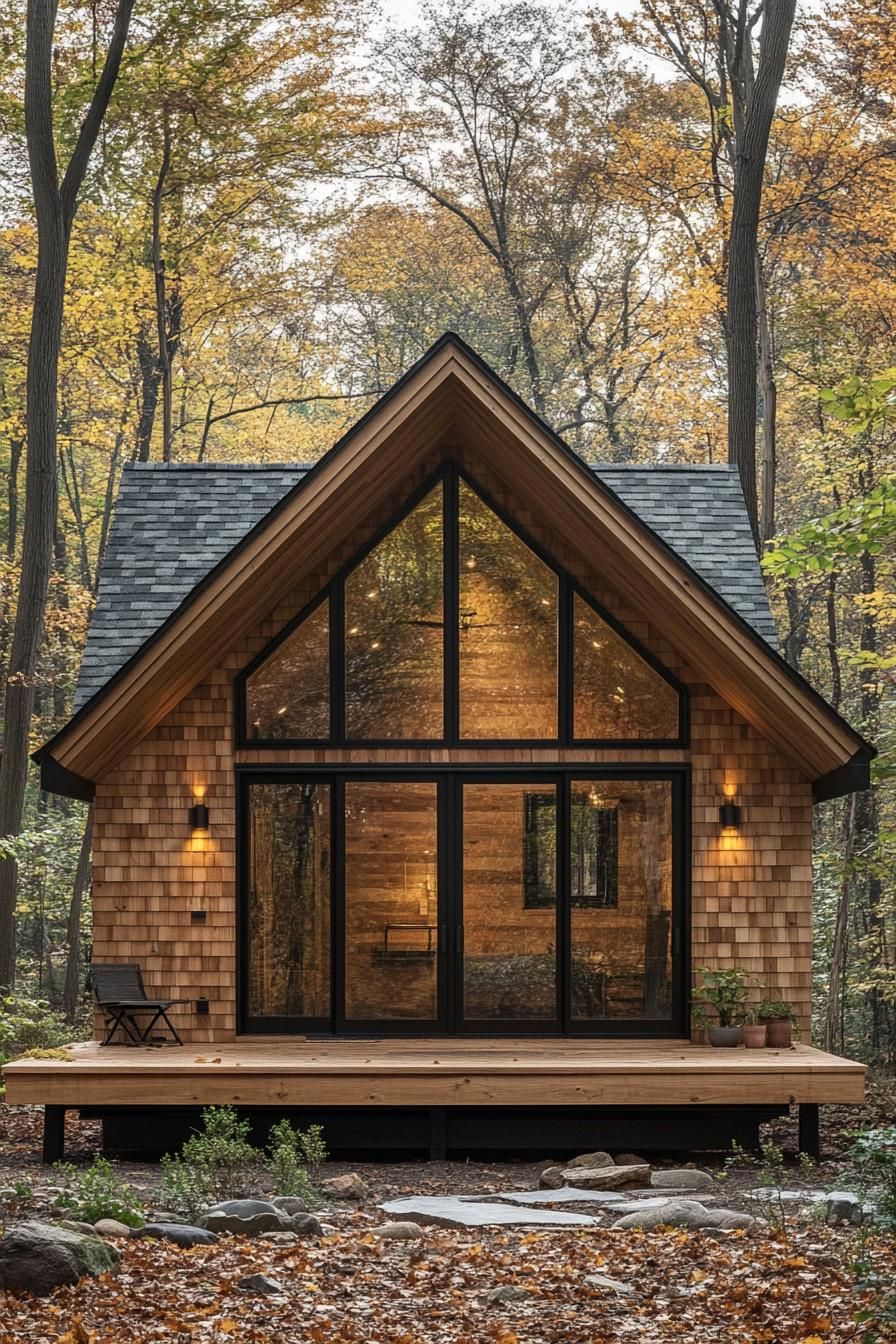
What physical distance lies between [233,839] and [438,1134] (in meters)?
2.45

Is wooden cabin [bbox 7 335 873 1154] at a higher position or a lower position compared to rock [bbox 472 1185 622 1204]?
higher

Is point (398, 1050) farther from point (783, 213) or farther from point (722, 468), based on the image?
point (783, 213)

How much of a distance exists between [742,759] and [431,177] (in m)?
14.2

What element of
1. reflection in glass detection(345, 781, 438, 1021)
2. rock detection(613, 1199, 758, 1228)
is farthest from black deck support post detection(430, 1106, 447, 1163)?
rock detection(613, 1199, 758, 1228)

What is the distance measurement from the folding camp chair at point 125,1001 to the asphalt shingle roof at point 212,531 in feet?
6.68

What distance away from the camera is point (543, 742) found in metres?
10.7

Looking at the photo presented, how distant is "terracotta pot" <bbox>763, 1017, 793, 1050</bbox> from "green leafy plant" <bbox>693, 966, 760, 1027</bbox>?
20 cm

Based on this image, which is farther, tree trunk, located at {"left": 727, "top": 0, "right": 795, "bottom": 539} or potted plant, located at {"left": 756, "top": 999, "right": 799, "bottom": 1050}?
tree trunk, located at {"left": 727, "top": 0, "right": 795, "bottom": 539}

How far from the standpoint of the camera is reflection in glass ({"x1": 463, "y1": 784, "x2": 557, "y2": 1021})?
10.6 meters

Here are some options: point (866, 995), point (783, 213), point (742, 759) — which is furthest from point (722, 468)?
point (866, 995)

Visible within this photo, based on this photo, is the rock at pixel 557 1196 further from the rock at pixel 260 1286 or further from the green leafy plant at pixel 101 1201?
the rock at pixel 260 1286

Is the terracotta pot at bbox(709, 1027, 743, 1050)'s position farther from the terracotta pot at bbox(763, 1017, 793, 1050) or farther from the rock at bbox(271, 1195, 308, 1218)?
the rock at bbox(271, 1195, 308, 1218)

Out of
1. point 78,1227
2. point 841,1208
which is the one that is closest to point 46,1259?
point 78,1227

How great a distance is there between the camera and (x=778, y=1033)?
1042cm
